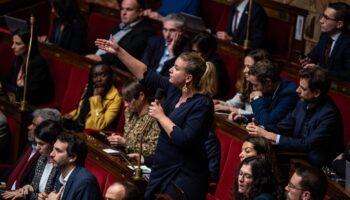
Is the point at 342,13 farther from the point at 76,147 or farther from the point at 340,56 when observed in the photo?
the point at 76,147

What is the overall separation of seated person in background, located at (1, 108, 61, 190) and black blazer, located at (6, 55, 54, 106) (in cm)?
54

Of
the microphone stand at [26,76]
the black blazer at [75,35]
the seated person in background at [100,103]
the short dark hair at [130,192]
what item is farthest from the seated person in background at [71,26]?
the short dark hair at [130,192]

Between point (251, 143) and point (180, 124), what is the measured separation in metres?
0.22

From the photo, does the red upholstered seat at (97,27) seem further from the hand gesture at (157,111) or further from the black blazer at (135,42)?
the hand gesture at (157,111)

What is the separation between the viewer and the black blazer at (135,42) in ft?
13.4

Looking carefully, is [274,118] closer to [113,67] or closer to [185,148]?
[185,148]

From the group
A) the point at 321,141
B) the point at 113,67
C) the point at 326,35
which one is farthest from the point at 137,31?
the point at 321,141

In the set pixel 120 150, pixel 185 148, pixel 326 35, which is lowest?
pixel 120 150

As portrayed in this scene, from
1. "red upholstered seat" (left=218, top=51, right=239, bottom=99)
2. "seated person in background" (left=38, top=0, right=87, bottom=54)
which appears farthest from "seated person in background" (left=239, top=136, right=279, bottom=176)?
"seated person in background" (left=38, top=0, right=87, bottom=54)

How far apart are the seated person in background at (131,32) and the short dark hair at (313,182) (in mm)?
1728

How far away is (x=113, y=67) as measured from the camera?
3.75 m

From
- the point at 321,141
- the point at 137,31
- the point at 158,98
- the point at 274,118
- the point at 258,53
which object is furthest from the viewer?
the point at 137,31

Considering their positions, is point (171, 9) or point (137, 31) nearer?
point (137, 31)

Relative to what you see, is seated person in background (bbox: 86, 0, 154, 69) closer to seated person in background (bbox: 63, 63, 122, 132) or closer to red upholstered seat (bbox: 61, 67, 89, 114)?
red upholstered seat (bbox: 61, 67, 89, 114)
